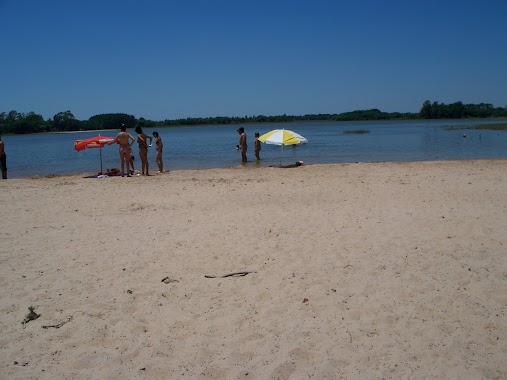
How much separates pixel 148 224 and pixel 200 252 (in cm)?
218

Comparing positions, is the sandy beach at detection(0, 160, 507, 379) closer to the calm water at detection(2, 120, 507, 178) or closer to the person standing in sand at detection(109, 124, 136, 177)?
the person standing in sand at detection(109, 124, 136, 177)

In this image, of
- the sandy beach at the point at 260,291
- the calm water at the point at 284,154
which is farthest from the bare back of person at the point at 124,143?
the sandy beach at the point at 260,291

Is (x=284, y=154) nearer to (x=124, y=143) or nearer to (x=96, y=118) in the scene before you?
(x=124, y=143)

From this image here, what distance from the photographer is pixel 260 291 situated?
16.3ft

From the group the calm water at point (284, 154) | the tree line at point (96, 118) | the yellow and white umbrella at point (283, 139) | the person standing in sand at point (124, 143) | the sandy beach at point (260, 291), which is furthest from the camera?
the tree line at point (96, 118)

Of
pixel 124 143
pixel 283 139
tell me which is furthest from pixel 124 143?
pixel 283 139

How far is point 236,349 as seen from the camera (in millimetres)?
3861

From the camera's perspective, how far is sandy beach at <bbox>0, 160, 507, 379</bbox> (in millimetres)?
3672

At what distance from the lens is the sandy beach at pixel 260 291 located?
3672 mm

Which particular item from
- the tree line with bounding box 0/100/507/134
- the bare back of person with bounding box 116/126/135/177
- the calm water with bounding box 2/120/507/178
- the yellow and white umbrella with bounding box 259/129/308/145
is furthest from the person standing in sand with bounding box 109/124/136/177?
the tree line with bounding box 0/100/507/134

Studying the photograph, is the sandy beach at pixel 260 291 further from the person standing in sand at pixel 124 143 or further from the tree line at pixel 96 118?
the tree line at pixel 96 118

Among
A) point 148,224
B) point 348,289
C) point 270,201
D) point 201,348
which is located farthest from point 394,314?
point 270,201

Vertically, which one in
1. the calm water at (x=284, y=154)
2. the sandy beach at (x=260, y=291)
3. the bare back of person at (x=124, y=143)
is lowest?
the sandy beach at (x=260, y=291)

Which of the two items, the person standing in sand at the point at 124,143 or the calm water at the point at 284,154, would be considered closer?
the person standing in sand at the point at 124,143
